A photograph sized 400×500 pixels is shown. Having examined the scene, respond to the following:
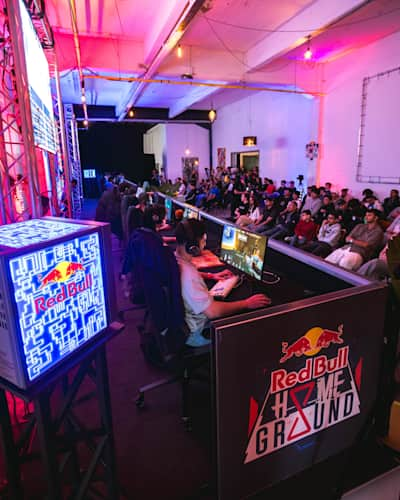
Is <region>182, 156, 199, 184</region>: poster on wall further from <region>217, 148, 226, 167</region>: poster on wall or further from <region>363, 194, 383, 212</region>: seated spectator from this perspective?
<region>363, 194, 383, 212</region>: seated spectator

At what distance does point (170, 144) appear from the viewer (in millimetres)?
15883

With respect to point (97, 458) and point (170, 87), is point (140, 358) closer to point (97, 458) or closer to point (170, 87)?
point (97, 458)

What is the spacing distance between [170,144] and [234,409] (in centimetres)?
1568

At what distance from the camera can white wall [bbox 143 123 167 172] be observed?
53.8 feet

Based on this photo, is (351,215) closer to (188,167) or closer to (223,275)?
(223,275)

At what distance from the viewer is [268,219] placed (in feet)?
21.9

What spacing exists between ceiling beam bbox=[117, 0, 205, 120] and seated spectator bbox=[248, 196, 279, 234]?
10.7 feet

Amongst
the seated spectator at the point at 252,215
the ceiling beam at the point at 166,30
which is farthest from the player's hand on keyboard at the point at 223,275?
the seated spectator at the point at 252,215

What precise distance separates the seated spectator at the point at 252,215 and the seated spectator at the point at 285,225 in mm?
441

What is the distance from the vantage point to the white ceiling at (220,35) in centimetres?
531

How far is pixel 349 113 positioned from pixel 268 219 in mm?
3674

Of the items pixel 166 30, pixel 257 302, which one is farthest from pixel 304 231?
pixel 257 302

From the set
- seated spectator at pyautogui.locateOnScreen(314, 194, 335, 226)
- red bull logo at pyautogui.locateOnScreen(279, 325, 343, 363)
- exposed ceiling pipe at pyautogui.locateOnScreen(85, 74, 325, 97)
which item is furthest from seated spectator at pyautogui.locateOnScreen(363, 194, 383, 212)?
red bull logo at pyautogui.locateOnScreen(279, 325, 343, 363)

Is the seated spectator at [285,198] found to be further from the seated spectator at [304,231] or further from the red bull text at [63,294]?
the red bull text at [63,294]
